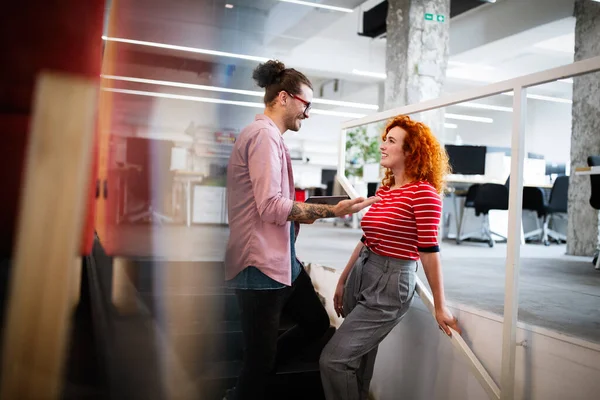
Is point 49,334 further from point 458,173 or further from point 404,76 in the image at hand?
point 458,173

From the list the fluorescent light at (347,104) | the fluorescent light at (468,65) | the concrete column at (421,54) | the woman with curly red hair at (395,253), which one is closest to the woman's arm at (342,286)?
the woman with curly red hair at (395,253)

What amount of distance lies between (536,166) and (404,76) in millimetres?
3106

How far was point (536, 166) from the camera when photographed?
650cm

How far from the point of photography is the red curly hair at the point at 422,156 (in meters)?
1.50

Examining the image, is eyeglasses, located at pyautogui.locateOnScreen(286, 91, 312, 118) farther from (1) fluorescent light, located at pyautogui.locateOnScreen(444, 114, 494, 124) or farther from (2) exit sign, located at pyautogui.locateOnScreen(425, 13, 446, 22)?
(1) fluorescent light, located at pyautogui.locateOnScreen(444, 114, 494, 124)

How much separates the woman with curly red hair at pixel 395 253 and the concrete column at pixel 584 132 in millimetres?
4020

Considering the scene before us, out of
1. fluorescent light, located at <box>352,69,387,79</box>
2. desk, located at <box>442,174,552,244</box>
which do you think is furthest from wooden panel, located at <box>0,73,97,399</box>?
fluorescent light, located at <box>352,69,387,79</box>

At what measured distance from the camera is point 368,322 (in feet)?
4.89

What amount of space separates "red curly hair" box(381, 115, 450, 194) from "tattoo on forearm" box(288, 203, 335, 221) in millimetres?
333

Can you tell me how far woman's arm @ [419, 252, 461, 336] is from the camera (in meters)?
1.39

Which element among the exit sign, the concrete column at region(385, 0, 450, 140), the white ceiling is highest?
the white ceiling

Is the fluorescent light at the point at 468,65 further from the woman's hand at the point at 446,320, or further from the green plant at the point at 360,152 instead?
the woman's hand at the point at 446,320

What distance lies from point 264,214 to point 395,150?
0.54m

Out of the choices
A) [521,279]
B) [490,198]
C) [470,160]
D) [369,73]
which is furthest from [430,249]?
[369,73]
